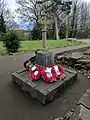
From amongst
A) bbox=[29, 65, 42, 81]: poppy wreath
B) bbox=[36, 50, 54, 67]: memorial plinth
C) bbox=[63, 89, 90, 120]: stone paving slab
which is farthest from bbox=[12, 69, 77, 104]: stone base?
bbox=[63, 89, 90, 120]: stone paving slab

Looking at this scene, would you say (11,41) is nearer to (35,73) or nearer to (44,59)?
(44,59)

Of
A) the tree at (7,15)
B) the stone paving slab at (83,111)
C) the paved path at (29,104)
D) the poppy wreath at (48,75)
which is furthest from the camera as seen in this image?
the tree at (7,15)

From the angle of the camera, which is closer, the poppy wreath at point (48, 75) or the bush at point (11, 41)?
the poppy wreath at point (48, 75)

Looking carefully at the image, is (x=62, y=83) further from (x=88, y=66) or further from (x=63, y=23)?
(x=63, y=23)

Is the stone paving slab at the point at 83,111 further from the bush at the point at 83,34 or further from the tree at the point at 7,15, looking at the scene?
the tree at the point at 7,15

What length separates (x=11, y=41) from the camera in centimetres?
811

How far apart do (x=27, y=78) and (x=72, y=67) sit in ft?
7.01

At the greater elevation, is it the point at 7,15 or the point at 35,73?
the point at 7,15

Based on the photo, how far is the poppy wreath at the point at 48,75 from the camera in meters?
3.82

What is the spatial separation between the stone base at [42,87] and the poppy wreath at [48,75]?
10 cm

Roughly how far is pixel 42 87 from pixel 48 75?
0.35 m

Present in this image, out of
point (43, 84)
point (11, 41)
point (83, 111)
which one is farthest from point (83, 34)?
point (83, 111)

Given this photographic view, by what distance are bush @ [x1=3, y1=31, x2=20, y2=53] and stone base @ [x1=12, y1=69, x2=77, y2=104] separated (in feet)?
13.2

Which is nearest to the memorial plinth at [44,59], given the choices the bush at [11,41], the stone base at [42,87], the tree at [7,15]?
the stone base at [42,87]
